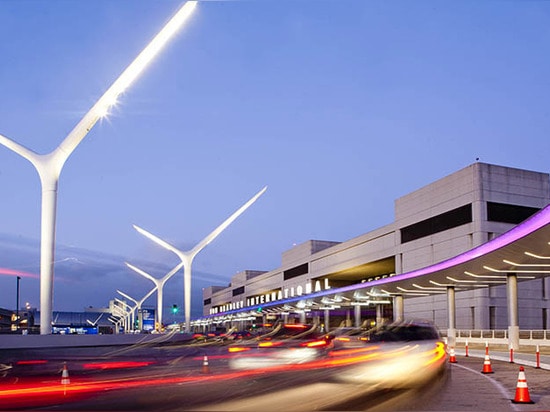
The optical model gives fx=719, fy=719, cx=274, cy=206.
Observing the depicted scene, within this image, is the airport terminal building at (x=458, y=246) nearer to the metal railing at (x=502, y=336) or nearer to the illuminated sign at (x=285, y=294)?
the metal railing at (x=502, y=336)

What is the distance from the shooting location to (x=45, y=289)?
41562 millimetres

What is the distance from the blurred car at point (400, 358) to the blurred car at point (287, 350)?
13.9 ft

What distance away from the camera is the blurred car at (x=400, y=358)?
16781mm

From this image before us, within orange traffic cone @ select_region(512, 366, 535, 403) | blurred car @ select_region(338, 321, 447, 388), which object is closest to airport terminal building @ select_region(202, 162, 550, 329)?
blurred car @ select_region(338, 321, 447, 388)

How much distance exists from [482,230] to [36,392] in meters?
52.9

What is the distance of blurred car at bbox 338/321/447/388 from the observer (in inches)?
661

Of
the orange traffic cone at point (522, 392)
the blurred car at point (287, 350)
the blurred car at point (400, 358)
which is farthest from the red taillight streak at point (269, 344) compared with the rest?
the orange traffic cone at point (522, 392)

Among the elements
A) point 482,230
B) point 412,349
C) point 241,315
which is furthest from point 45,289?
point 241,315

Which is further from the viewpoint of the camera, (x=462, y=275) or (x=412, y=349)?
(x=462, y=275)

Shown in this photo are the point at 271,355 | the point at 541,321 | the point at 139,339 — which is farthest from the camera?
the point at 541,321

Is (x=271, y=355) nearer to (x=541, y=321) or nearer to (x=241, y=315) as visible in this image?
(x=541, y=321)

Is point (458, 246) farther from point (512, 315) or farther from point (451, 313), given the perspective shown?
point (512, 315)

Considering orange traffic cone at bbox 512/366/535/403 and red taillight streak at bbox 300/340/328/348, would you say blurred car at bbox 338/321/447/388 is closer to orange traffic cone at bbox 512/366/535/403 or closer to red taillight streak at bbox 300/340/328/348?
orange traffic cone at bbox 512/366/535/403

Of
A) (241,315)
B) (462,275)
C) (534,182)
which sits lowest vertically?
(241,315)
